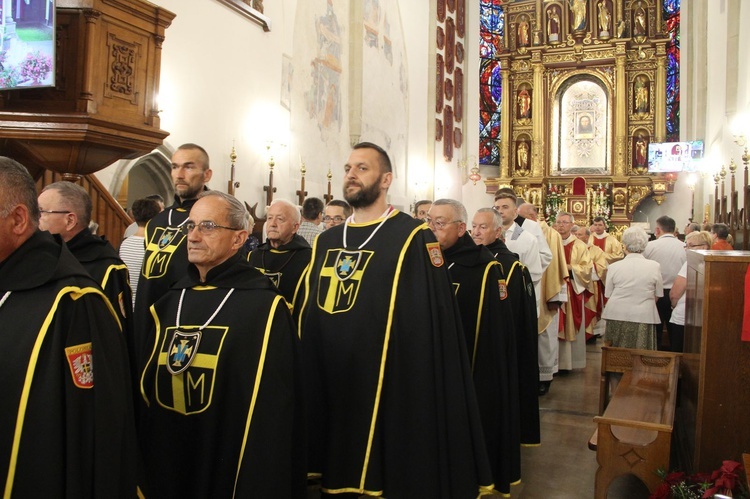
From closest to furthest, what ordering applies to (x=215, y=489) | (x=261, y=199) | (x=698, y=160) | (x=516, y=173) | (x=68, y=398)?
(x=68, y=398) < (x=215, y=489) < (x=261, y=199) < (x=698, y=160) < (x=516, y=173)

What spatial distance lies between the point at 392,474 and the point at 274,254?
2123 mm

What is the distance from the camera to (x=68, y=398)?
5.95 feet

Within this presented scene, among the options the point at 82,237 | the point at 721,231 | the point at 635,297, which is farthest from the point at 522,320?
the point at 721,231

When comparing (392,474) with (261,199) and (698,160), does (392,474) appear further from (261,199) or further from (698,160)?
(698,160)

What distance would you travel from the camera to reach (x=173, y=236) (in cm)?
406

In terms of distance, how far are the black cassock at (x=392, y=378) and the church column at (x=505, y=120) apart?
875 inches

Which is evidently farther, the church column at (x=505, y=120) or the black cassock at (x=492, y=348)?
the church column at (x=505, y=120)

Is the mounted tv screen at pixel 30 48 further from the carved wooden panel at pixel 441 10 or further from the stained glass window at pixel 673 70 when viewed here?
the stained glass window at pixel 673 70

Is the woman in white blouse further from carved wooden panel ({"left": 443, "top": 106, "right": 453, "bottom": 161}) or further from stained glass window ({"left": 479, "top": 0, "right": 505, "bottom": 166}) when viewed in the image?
stained glass window ({"left": 479, "top": 0, "right": 505, "bottom": 166})

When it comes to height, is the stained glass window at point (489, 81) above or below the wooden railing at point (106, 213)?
above

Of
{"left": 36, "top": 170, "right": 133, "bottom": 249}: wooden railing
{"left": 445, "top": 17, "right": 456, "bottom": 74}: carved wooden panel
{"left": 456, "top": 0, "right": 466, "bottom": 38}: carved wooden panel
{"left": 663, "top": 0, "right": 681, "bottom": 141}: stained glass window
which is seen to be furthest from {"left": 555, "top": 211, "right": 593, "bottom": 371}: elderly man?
{"left": 663, "top": 0, "right": 681, "bottom": 141}: stained glass window

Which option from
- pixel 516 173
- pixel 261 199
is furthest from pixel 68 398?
pixel 516 173

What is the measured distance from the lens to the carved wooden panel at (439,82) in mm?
21250

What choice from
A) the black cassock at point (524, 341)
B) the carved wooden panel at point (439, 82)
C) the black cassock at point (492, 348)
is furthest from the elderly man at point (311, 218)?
the carved wooden panel at point (439, 82)
